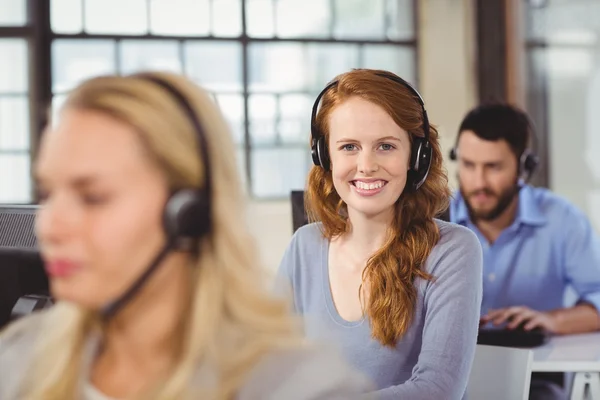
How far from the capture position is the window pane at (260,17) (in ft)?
16.6

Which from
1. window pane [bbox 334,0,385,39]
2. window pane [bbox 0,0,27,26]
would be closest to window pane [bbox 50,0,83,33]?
window pane [bbox 0,0,27,26]

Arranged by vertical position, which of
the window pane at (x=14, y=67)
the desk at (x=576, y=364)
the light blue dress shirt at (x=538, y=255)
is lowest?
the desk at (x=576, y=364)

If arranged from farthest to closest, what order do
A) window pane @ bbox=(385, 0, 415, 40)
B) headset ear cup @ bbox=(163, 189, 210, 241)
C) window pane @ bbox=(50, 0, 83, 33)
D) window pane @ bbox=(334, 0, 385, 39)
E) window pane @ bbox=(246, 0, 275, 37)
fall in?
window pane @ bbox=(385, 0, 415, 40) → window pane @ bbox=(334, 0, 385, 39) → window pane @ bbox=(246, 0, 275, 37) → window pane @ bbox=(50, 0, 83, 33) → headset ear cup @ bbox=(163, 189, 210, 241)

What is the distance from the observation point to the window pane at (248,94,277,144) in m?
5.07

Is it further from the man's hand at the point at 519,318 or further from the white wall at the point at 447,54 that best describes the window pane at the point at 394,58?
the man's hand at the point at 519,318

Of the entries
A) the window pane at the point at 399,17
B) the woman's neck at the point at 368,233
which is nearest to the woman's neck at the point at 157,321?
the woman's neck at the point at 368,233

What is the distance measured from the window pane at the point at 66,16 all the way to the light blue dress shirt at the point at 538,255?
2886 mm

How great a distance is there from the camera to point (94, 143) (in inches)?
23.7

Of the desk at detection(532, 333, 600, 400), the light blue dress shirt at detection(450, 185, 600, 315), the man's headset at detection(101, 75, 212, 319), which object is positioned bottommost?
the desk at detection(532, 333, 600, 400)

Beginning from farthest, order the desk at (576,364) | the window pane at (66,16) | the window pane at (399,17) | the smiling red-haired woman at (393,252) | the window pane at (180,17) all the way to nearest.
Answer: the window pane at (399,17) → the window pane at (180,17) → the window pane at (66,16) → the desk at (576,364) → the smiling red-haired woman at (393,252)

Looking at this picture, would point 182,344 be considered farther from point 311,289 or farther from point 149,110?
point 311,289

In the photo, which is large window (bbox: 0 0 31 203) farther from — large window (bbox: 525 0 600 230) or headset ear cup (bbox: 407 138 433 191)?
headset ear cup (bbox: 407 138 433 191)

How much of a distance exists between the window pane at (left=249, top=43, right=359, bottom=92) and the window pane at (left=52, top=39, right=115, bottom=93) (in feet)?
2.70

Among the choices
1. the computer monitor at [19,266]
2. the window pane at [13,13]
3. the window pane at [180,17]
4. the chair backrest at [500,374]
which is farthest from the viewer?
the window pane at [180,17]
